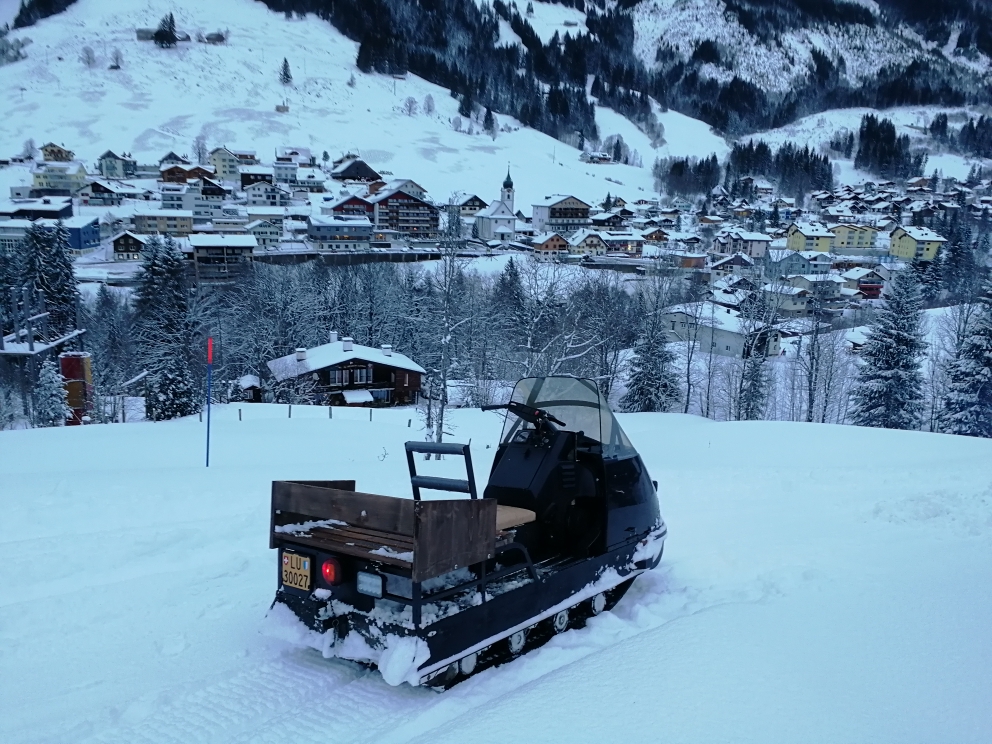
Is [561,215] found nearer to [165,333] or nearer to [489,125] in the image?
[489,125]

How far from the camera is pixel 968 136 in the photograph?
147750 mm

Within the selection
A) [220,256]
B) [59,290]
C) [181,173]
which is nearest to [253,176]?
[181,173]

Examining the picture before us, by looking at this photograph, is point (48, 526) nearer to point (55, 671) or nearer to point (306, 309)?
point (55, 671)

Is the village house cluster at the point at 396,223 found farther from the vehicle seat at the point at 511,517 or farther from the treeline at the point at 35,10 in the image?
the treeline at the point at 35,10

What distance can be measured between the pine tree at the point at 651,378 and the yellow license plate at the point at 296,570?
28.0m

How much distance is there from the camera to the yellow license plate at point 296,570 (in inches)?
165

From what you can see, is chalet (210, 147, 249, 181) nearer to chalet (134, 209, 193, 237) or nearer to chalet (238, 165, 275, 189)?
chalet (238, 165, 275, 189)

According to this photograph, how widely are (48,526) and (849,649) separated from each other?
293 inches

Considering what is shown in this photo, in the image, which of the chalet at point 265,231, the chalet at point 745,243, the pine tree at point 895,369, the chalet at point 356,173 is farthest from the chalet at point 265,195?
the pine tree at point 895,369

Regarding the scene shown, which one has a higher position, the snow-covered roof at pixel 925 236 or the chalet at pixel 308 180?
the chalet at pixel 308 180

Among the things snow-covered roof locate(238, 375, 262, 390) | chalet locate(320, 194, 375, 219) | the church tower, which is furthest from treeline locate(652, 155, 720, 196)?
snow-covered roof locate(238, 375, 262, 390)

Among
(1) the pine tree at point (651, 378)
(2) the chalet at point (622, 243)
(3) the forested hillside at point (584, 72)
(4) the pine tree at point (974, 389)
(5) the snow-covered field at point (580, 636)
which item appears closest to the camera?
(5) the snow-covered field at point (580, 636)

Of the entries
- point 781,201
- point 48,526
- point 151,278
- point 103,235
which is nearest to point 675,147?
point 781,201

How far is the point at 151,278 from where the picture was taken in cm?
3622
